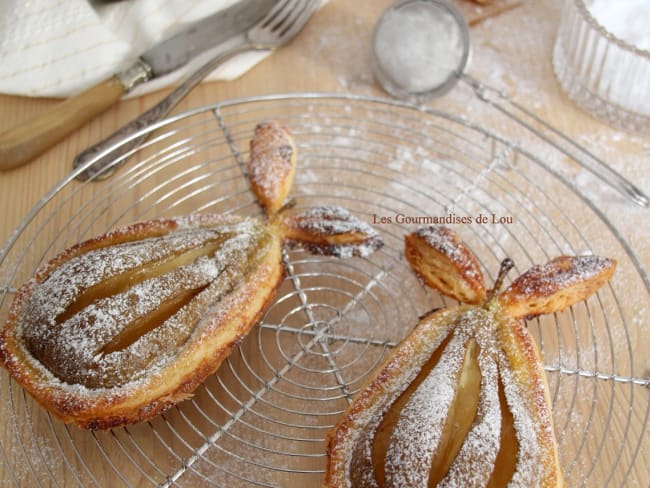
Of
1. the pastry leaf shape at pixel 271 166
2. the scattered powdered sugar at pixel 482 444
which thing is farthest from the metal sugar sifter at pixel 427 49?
the scattered powdered sugar at pixel 482 444

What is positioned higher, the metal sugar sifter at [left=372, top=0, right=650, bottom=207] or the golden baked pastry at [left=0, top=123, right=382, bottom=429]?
the metal sugar sifter at [left=372, top=0, right=650, bottom=207]

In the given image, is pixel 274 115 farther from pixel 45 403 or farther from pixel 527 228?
pixel 45 403

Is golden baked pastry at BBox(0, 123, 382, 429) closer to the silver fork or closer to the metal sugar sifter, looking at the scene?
the silver fork

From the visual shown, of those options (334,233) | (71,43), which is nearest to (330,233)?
(334,233)

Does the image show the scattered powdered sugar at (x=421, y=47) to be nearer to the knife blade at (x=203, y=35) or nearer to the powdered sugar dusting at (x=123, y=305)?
the knife blade at (x=203, y=35)

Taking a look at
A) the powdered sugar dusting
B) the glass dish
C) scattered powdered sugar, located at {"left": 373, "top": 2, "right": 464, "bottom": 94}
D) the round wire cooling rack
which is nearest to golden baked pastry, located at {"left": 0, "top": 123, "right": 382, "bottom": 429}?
the powdered sugar dusting
